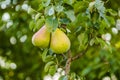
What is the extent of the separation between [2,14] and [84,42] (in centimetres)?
182

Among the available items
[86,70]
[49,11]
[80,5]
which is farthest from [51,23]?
[86,70]

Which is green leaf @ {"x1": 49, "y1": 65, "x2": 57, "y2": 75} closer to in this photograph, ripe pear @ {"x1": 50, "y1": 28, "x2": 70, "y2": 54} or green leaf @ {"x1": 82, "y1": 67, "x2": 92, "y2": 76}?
ripe pear @ {"x1": 50, "y1": 28, "x2": 70, "y2": 54}

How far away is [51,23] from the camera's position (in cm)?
166

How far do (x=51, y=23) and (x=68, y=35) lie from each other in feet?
1.23

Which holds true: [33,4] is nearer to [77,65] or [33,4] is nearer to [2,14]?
[2,14]

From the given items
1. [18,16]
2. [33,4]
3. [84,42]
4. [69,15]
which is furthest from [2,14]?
[69,15]

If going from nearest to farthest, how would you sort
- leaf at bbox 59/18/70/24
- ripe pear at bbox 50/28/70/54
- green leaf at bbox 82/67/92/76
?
ripe pear at bbox 50/28/70/54, leaf at bbox 59/18/70/24, green leaf at bbox 82/67/92/76

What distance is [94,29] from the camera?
6.72 ft

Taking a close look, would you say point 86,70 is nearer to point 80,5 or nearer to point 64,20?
point 80,5

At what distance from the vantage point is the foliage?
181 cm

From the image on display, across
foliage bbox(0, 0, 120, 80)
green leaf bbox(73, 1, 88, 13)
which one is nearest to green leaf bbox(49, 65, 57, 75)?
foliage bbox(0, 0, 120, 80)

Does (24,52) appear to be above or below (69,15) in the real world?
above

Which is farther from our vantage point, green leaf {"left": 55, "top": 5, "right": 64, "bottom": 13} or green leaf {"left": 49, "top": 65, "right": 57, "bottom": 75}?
green leaf {"left": 49, "top": 65, "right": 57, "bottom": 75}

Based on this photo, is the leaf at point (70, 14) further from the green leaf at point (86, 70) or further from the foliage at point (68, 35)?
the green leaf at point (86, 70)
